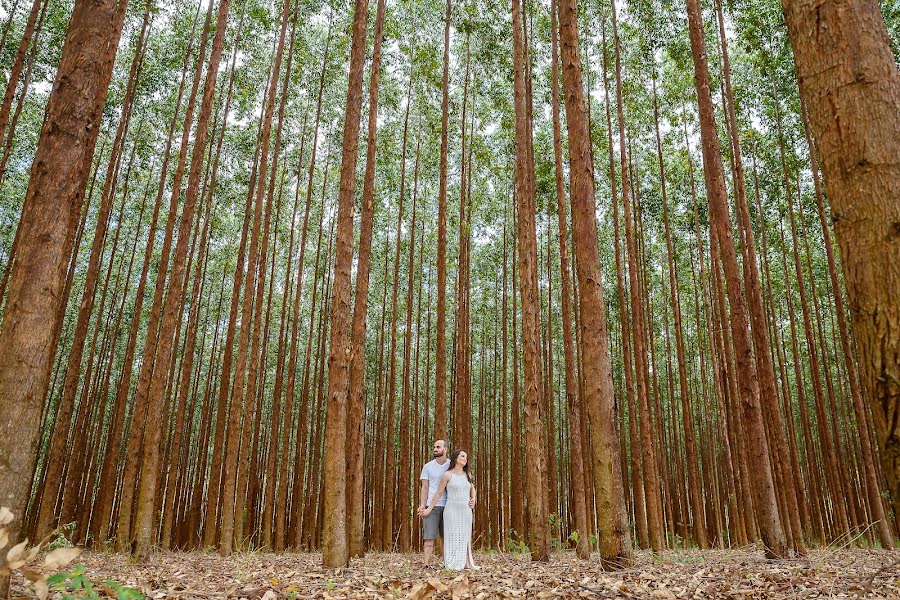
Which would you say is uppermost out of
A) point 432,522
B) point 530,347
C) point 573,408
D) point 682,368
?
point 682,368

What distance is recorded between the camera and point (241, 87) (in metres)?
11.0

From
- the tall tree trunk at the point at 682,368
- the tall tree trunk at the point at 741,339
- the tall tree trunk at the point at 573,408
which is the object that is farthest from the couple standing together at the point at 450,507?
the tall tree trunk at the point at 682,368

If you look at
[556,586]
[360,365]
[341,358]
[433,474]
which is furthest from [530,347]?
[556,586]

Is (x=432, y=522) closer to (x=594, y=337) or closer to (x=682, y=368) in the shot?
(x=594, y=337)

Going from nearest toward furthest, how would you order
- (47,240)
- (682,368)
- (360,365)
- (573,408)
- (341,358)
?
1. (47,240)
2. (341,358)
3. (360,365)
4. (573,408)
5. (682,368)

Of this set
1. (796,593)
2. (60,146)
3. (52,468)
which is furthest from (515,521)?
(60,146)

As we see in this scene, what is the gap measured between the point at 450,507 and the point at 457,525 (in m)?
0.17

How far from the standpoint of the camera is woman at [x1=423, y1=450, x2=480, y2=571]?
5.01 m

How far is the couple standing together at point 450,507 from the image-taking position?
503cm

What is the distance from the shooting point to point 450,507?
5.16m

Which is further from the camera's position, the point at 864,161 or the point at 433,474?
the point at 433,474

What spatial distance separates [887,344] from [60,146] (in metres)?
3.29

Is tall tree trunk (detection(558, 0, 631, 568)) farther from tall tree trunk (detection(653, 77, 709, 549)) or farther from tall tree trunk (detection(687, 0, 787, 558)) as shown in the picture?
tall tree trunk (detection(653, 77, 709, 549))

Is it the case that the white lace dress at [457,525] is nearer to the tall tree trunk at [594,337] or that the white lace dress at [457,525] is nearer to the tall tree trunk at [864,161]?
the tall tree trunk at [594,337]
